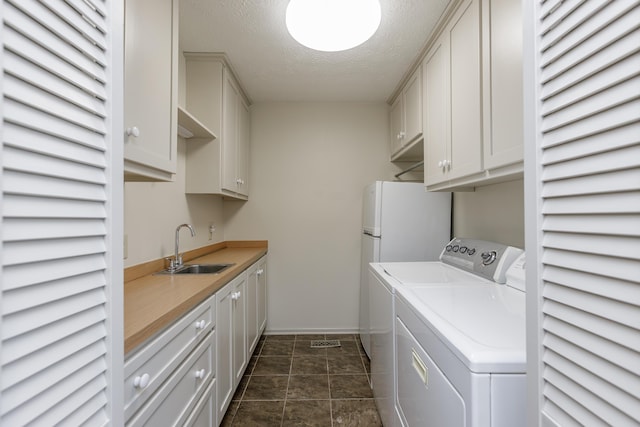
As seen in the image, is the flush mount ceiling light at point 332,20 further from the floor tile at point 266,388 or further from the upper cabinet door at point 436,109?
the floor tile at point 266,388

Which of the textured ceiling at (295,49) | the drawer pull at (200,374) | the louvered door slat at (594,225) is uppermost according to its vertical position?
the textured ceiling at (295,49)

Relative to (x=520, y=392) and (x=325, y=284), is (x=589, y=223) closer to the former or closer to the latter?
(x=520, y=392)

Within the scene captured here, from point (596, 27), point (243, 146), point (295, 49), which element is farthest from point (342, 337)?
point (596, 27)

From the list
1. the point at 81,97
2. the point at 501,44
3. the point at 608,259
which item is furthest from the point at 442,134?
the point at 81,97

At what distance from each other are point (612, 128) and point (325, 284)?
3044mm

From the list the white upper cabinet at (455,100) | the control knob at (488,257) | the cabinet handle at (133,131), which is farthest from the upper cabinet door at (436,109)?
the cabinet handle at (133,131)

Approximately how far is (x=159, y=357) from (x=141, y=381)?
5.1 inches

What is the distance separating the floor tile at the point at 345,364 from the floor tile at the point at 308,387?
0.49 feet

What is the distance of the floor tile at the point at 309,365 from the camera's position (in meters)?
2.49

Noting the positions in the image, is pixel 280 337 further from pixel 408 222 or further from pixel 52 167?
pixel 52 167

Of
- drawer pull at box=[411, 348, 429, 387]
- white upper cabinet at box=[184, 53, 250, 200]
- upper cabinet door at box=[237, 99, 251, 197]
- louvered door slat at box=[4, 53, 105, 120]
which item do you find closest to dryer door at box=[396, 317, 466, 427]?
drawer pull at box=[411, 348, 429, 387]

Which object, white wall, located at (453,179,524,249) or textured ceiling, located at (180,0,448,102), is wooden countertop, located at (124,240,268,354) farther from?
white wall, located at (453,179,524,249)

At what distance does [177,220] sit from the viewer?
225cm

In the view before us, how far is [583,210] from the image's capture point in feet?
1.50
